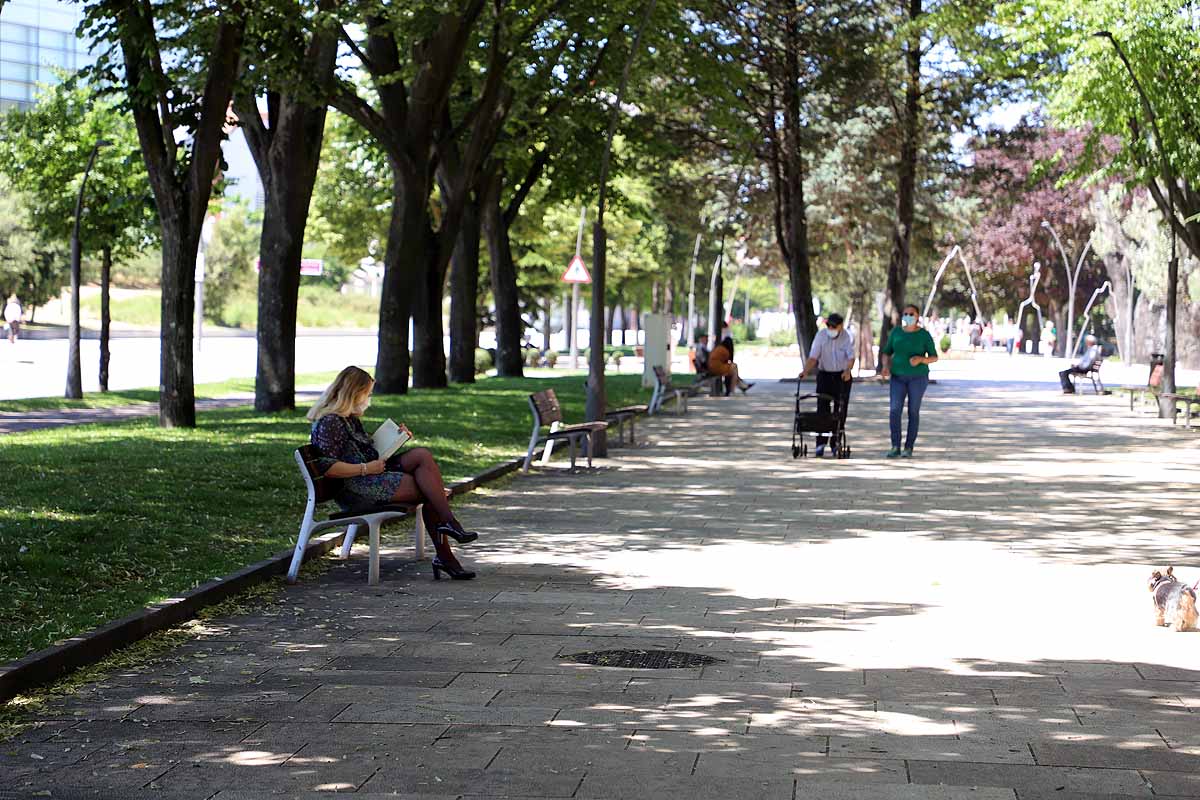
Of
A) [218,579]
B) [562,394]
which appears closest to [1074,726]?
[218,579]

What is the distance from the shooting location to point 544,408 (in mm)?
19781

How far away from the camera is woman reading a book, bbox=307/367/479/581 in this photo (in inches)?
426

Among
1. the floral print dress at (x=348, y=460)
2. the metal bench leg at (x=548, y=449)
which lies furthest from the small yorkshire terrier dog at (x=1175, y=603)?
the metal bench leg at (x=548, y=449)

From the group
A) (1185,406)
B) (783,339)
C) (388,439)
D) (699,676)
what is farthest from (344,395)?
(783,339)

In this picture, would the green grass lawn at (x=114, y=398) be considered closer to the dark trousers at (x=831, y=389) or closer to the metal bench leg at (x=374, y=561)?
the dark trousers at (x=831, y=389)

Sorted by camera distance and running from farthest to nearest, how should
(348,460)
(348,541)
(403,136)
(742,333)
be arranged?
(742,333) → (403,136) → (348,541) → (348,460)

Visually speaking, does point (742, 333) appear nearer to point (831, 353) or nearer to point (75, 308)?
point (75, 308)

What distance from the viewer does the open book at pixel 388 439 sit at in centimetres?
1109

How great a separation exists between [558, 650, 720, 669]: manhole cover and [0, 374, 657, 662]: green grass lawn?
2.32 metres

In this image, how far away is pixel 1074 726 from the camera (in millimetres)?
6824

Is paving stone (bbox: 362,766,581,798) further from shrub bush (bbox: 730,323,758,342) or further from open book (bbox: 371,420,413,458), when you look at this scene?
shrub bush (bbox: 730,323,758,342)

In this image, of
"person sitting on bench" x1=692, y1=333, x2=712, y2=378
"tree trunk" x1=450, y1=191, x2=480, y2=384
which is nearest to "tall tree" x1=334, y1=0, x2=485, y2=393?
"tree trunk" x1=450, y1=191, x2=480, y2=384

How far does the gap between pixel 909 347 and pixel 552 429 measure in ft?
14.3

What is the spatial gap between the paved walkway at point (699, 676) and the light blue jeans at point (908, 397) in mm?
5951
